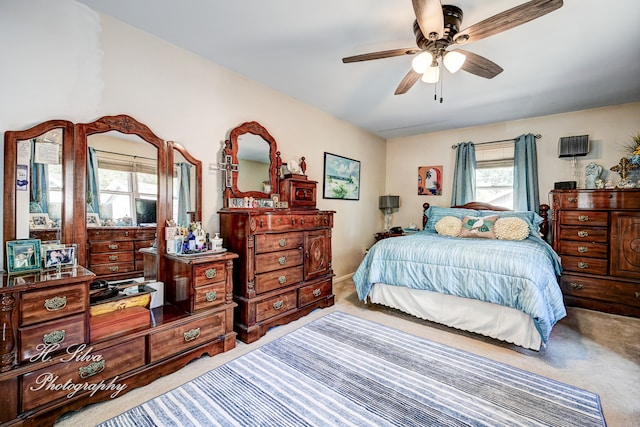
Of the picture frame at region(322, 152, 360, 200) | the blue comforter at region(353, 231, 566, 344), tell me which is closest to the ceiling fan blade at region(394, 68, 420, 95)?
the blue comforter at region(353, 231, 566, 344)

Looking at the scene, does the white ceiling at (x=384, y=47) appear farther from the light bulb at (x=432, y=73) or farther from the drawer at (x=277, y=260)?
the drawer at (x=277, y=260)

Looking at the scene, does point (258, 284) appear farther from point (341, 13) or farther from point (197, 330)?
point (341, 13)

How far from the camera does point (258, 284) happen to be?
262cm

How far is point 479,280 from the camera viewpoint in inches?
102

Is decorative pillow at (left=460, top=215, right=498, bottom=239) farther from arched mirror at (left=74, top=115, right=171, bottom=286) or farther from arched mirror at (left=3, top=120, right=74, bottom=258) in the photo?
arched mirror at (left=3, top=120, right=74, bottom=258)

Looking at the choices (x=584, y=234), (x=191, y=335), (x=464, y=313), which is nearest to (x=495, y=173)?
(x=584, y=234)

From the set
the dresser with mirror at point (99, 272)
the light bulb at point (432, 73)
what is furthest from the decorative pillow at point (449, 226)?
the dresser with mirror at point (99, 272)

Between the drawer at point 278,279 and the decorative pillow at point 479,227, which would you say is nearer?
the drawer at point 278,279

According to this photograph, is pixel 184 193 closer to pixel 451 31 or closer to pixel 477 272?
pixel 451 31

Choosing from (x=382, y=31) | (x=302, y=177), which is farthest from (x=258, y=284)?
(x=382, y=31)

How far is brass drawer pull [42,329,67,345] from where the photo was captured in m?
1.53

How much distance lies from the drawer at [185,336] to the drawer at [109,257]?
69cm

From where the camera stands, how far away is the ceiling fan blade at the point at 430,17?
61.4 inches

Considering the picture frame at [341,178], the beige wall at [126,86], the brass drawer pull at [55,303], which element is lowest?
the brass drawer pull at [55,303]
